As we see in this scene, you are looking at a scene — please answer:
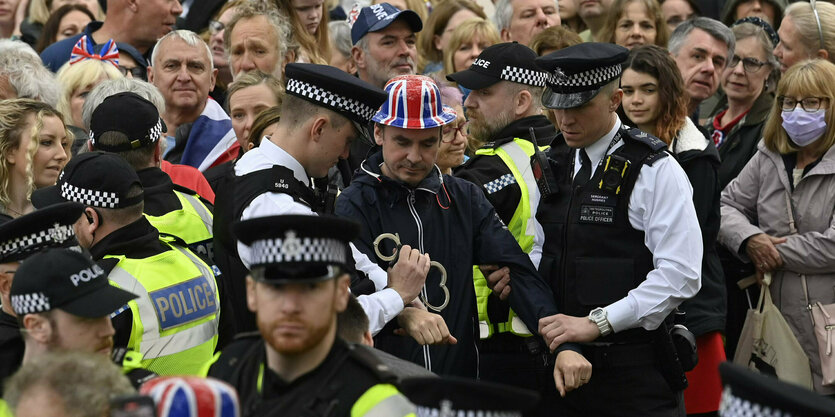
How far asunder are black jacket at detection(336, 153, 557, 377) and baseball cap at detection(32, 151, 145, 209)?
965 mm

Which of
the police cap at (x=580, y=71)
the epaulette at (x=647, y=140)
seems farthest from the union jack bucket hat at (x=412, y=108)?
the epaulette at (x=647, y=140)

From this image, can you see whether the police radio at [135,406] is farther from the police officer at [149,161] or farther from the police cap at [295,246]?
the police officer at [149,161]

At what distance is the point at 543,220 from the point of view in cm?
598

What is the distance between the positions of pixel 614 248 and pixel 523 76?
5.07ft

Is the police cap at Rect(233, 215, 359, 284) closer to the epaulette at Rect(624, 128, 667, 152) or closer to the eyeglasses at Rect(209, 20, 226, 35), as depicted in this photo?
the epaulette at Rect(624, 128, 667, 152)

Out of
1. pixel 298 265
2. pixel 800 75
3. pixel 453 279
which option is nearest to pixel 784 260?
pixel 800 75

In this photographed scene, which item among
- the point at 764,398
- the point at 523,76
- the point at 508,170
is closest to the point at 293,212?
the point at 508,170

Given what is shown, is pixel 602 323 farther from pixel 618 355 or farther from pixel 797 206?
pixel 797 206

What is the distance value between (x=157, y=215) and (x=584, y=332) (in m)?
2.18

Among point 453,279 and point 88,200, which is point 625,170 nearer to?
point 453,279

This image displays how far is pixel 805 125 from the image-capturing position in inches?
284

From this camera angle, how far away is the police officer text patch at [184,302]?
5125 mm

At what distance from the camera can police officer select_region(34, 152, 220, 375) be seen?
200 inches

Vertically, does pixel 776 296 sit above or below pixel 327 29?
below
